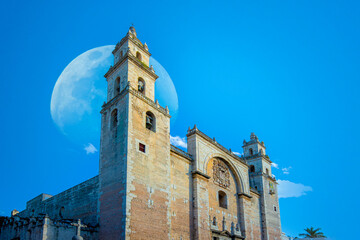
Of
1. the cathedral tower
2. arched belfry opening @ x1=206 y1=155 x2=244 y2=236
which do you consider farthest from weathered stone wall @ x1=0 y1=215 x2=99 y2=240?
the cathedral tower

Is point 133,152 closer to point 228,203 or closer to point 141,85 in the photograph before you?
point 141,85

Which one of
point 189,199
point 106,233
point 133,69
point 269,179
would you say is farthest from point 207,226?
point 269,179

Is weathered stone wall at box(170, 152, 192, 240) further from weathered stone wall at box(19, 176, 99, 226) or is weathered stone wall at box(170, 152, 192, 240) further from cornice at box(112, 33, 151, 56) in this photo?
cornice at box(112, 33, 151, 56)

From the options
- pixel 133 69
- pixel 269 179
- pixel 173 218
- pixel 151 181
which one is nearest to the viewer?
pixel 151 181

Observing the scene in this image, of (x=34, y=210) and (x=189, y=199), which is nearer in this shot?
(x=189, y=199)

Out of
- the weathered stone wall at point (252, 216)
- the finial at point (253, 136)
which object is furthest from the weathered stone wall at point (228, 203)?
the finial at point (253, 136)

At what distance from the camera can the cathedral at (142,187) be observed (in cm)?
2033

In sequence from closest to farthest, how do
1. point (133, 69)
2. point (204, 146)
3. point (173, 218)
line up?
point (173, 218), point (133, 69), point (204, 146)

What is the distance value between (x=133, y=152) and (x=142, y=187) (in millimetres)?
2589

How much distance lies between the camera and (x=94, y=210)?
2270cm

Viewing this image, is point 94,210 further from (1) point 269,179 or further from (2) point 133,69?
(1) point 269,179

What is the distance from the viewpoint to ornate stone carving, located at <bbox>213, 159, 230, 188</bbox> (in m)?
31.3

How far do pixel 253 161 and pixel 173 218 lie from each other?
21952 mm

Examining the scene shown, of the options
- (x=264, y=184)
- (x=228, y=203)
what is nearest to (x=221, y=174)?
(x=228, y=203)
